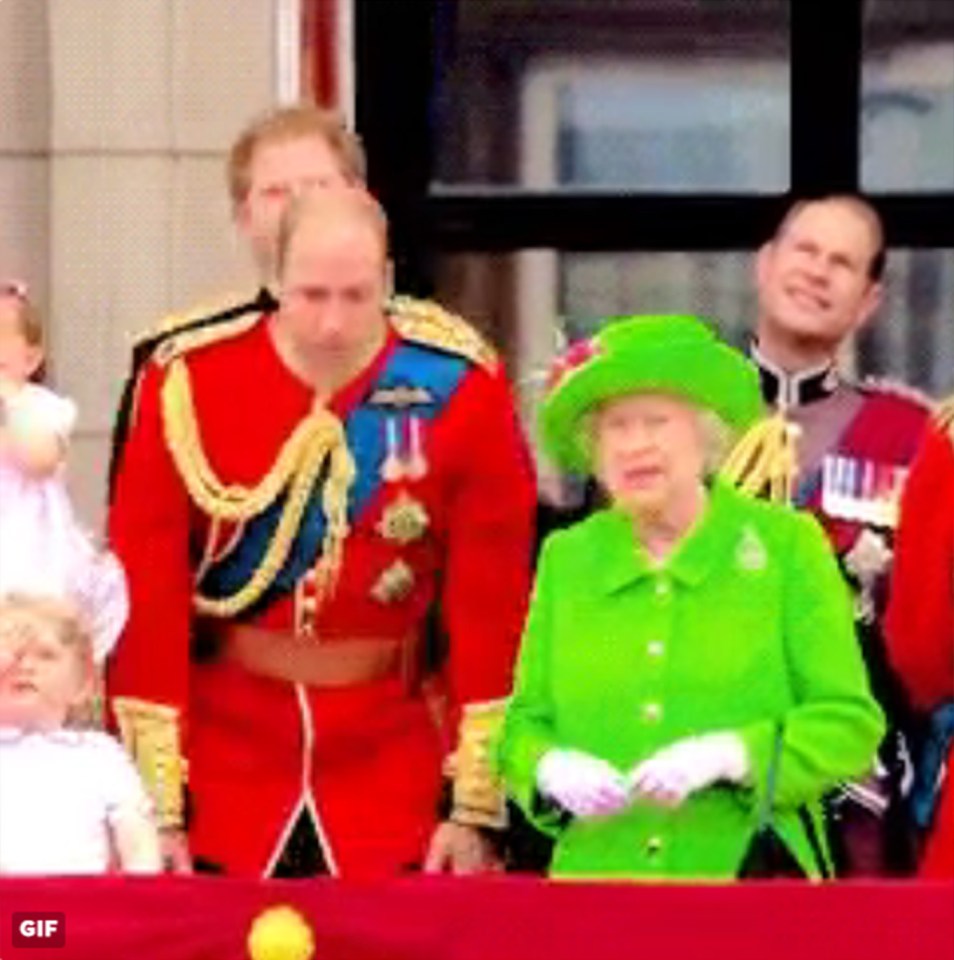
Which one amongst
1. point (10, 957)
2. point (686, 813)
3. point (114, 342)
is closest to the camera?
point (10, 957)

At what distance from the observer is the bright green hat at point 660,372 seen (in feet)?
21.6

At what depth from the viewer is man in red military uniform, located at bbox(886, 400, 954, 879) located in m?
6.84

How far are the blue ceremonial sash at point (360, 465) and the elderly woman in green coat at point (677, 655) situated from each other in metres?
0.32

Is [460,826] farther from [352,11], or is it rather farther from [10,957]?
[352,11]

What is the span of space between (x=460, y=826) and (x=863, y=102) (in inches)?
98.5

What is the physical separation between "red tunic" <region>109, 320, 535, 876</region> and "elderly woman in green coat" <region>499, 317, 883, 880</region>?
300mm

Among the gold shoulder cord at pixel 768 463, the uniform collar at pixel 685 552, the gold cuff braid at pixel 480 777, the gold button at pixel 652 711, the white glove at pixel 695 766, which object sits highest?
the gold shoulder cord at pixel 768 463

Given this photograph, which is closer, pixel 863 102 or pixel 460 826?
pixel 460 826

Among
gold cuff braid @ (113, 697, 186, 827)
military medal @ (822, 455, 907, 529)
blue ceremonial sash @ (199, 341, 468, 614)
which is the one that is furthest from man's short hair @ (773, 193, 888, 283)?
gold cuff braid @ (113, 697, 186, 827)

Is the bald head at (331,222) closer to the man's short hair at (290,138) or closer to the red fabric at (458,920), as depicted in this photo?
the man's short hair at (290,138)

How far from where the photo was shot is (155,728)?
6906 mm

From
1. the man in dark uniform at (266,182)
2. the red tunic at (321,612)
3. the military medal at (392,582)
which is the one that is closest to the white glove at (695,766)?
the red tunic at (321,612)

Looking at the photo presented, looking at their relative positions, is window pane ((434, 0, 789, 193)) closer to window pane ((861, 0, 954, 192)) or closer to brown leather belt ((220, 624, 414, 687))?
window pane ((861, 0, 954, 192))

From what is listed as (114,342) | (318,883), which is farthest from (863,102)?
(318,883)
